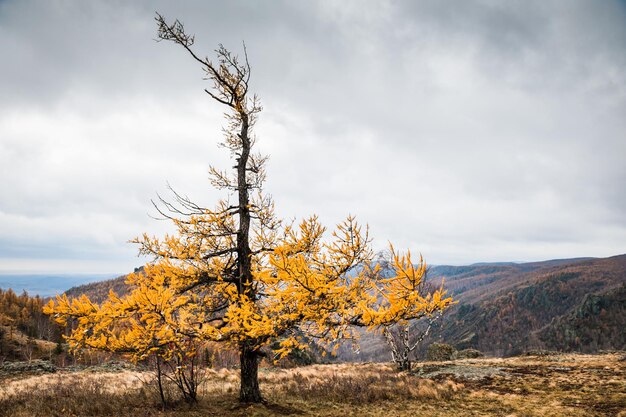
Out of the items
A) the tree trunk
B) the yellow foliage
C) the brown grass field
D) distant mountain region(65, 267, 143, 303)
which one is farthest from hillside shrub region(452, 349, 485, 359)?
distant mountain region(65, 267, 143, 303)

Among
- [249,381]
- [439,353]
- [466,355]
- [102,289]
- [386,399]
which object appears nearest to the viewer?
[249,381]

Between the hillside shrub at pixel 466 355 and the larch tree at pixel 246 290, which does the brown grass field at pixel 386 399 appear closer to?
the larch tree at pixel 246 290

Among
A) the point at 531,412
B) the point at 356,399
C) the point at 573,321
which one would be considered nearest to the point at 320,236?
the point at 356,399

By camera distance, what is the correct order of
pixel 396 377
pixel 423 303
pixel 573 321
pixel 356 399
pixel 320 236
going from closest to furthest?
pixel 423 303
pixel 320 236
pixel 356 399
pixel 396 377
pixel 573 321

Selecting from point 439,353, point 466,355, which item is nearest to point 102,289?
point 439,353

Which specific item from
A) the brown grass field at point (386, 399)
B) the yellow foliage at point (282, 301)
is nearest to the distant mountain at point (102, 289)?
the brown grass field at point (386, 399)

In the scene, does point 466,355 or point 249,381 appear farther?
point 466,355

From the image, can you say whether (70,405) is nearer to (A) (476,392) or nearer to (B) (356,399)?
(B) (356,399)

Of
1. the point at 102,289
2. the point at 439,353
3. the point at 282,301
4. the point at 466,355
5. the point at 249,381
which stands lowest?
the point at 466,355

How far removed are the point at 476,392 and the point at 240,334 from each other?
36.7ft

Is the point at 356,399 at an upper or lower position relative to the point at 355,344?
lower

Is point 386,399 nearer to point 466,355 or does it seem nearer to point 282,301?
point 282,301

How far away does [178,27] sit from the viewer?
7434 mm

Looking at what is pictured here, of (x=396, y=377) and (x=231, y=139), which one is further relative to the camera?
(x=396, y=377)
